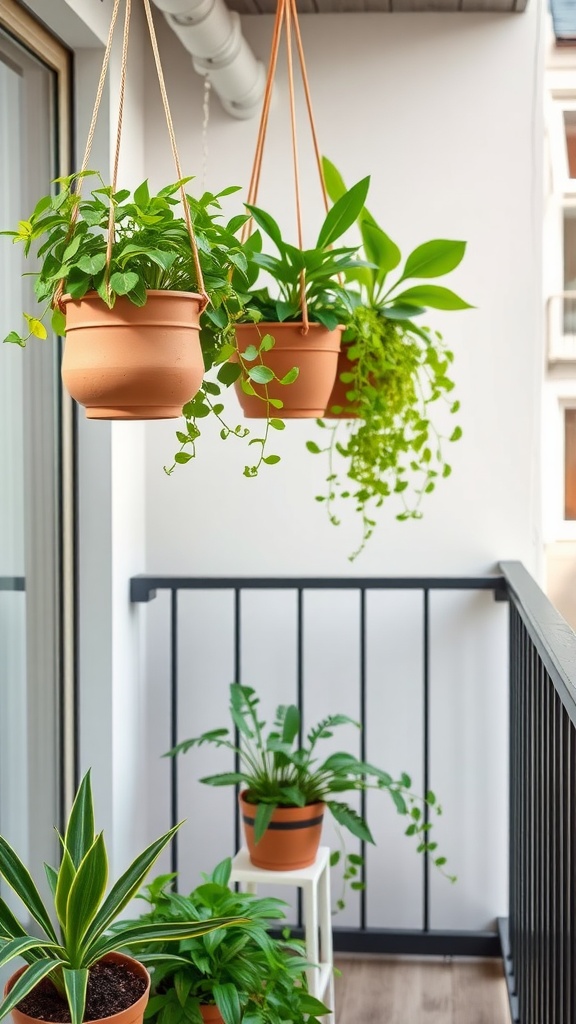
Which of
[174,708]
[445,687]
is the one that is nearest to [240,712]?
[174,708]

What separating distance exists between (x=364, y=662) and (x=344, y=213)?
1.55 m

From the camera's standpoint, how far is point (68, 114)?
2.53 meters

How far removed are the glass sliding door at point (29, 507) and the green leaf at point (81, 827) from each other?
0.55 meters

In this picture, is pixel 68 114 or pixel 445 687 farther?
pixel 445 687

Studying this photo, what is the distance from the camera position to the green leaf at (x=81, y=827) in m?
1.71

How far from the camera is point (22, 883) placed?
161 centimetres

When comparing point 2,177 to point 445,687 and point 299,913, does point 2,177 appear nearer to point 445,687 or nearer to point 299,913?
point 445,687

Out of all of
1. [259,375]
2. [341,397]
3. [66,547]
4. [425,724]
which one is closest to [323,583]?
[425,724]

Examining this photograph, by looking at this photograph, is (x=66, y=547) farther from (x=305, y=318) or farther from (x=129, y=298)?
(x=129, y=298)

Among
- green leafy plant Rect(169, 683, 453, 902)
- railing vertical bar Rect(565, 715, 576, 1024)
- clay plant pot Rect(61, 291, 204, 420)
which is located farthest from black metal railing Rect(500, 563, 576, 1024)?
clay plant pot Rect(61, 291, 204, 420)

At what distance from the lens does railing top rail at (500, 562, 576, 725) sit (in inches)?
53.5

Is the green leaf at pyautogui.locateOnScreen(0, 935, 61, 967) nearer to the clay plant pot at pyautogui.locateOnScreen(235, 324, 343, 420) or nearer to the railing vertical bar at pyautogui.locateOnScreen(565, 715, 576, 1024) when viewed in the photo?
the railing vertical bar at pyautogui.locateOnScreen(565, 715, 576, 1024)

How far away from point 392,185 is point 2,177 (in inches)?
45.1

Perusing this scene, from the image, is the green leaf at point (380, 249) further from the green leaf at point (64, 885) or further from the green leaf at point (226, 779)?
the green leaf at point (226, 779)
